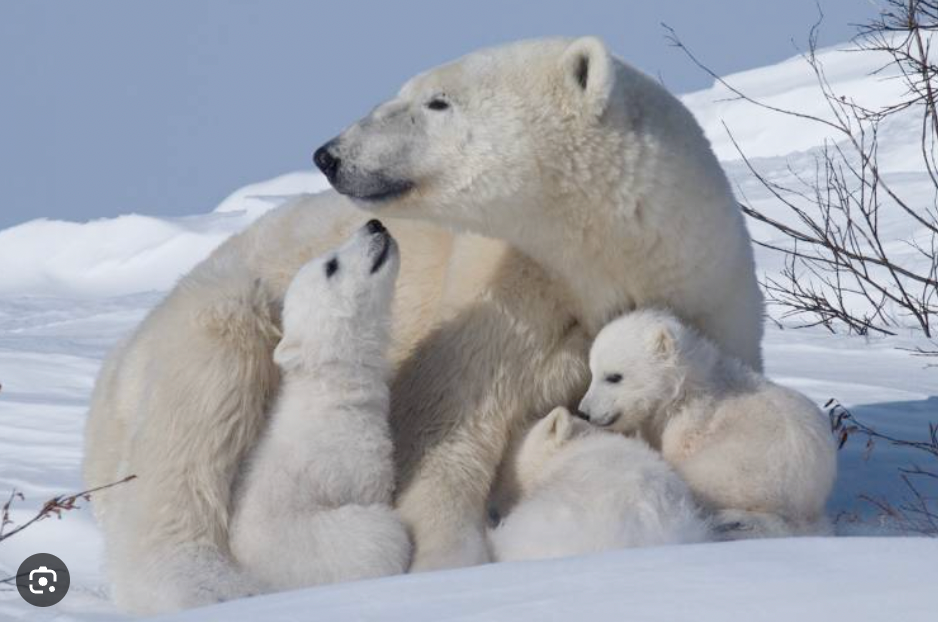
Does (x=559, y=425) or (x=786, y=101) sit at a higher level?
(x=559, y=425)

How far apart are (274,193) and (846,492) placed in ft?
59.3

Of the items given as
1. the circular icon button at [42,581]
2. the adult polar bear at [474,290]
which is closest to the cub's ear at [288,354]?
the adult polar bear at [474,290]

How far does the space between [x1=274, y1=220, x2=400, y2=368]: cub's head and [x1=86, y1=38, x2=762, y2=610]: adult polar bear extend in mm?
117

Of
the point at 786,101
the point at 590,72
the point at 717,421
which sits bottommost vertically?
the point at 786,101

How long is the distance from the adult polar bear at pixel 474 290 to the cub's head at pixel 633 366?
0.31 ft

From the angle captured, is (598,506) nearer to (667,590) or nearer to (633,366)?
(633,366)

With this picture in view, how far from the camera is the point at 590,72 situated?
4.46 meters

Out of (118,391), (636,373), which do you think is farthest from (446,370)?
(118,391)

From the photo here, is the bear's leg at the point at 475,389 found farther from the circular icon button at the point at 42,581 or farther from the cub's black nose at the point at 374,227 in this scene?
the circular icon button at the point at 42,581

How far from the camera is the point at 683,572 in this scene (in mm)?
2709

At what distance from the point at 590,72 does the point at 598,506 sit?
120 cm

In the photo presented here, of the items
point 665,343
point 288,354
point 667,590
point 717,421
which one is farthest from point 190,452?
point 667,590

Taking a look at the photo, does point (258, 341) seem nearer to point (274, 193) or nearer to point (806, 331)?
point (806, 331)

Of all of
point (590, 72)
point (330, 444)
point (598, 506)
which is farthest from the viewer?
point (590, 72)
